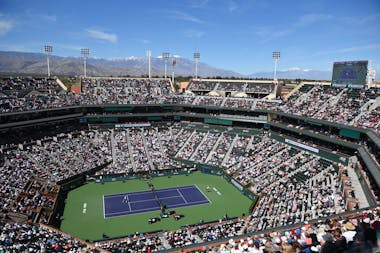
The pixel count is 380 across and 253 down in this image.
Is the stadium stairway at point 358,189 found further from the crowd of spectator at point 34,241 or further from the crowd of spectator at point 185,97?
the crowd of spectator at point 34,241

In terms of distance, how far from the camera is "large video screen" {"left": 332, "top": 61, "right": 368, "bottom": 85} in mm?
41344

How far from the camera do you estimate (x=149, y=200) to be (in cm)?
3562

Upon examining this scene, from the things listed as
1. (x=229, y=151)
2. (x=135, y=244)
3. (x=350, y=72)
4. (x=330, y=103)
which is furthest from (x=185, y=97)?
(x=135, y=244)

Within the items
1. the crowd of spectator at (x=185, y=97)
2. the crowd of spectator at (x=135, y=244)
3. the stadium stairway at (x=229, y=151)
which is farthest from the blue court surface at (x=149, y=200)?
the crowd of spectator at (x=185, y=97)

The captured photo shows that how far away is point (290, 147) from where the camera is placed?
139ft

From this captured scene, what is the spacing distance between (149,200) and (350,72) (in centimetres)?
3593

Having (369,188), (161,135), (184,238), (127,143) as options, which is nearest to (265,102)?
(161,135)

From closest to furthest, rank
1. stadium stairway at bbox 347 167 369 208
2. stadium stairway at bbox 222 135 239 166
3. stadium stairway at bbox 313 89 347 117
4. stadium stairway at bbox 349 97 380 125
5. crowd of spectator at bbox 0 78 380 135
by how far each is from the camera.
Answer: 1. stadium stairway at bbox 347 167 369 208
2. stadium stairway at bbox 349 97 380 125
3. crowd of spectator at bbox 0 78 380 135
4. stadium stairway at bbox 313 89 347 117
5. stadium stairway at bbox 222 135 239 166

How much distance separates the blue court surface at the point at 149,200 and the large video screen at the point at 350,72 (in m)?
29.0

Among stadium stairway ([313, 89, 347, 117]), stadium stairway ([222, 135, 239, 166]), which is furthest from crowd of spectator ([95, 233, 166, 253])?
stadium stairway ([313, 89, 347, 117])

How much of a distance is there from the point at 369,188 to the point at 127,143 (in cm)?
3842

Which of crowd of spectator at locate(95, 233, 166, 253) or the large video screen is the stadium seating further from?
the large video screen

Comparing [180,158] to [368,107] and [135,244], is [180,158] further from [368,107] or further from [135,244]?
[368,107]

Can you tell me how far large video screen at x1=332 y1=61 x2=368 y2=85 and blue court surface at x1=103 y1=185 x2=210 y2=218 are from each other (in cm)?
2898
